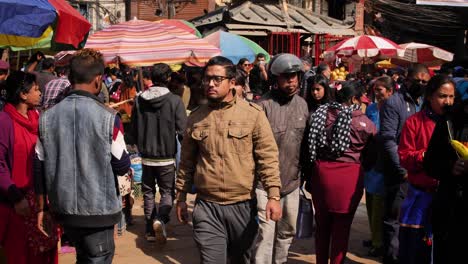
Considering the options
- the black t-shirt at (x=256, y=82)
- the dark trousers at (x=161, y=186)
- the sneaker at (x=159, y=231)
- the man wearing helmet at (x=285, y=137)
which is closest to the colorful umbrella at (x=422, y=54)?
the black t-shirt at (x=256, y=82)

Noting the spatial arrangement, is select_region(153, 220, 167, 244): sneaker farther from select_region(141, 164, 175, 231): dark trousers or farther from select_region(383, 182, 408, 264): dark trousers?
select_region(383, 182, 408, 264): dark trousers

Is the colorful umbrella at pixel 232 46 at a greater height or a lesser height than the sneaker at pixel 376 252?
greater

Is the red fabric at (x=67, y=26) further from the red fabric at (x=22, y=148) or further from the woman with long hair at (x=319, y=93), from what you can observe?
the woman with long hair at (x=319, y=93)

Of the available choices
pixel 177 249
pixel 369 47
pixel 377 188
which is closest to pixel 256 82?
pixel 177 249

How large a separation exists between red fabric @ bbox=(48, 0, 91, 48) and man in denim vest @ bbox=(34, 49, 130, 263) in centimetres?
120

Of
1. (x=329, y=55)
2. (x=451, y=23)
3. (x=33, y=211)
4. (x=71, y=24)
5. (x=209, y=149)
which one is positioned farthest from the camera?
(x=451, y=23)

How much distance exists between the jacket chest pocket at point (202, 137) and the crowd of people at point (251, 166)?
0.01m

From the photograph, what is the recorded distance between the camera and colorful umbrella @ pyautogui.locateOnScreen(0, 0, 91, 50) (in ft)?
14.6

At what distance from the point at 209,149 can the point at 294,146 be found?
1.26 meters

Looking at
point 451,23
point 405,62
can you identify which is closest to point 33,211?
point 405,62

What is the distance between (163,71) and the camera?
7.24 m

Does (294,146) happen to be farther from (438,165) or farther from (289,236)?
(438,165)

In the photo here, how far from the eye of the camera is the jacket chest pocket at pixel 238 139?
4418mm

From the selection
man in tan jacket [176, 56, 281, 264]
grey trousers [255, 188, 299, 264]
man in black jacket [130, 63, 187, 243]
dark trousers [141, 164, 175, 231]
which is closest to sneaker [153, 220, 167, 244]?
man in black jacket [130, 63, 187, 243]
